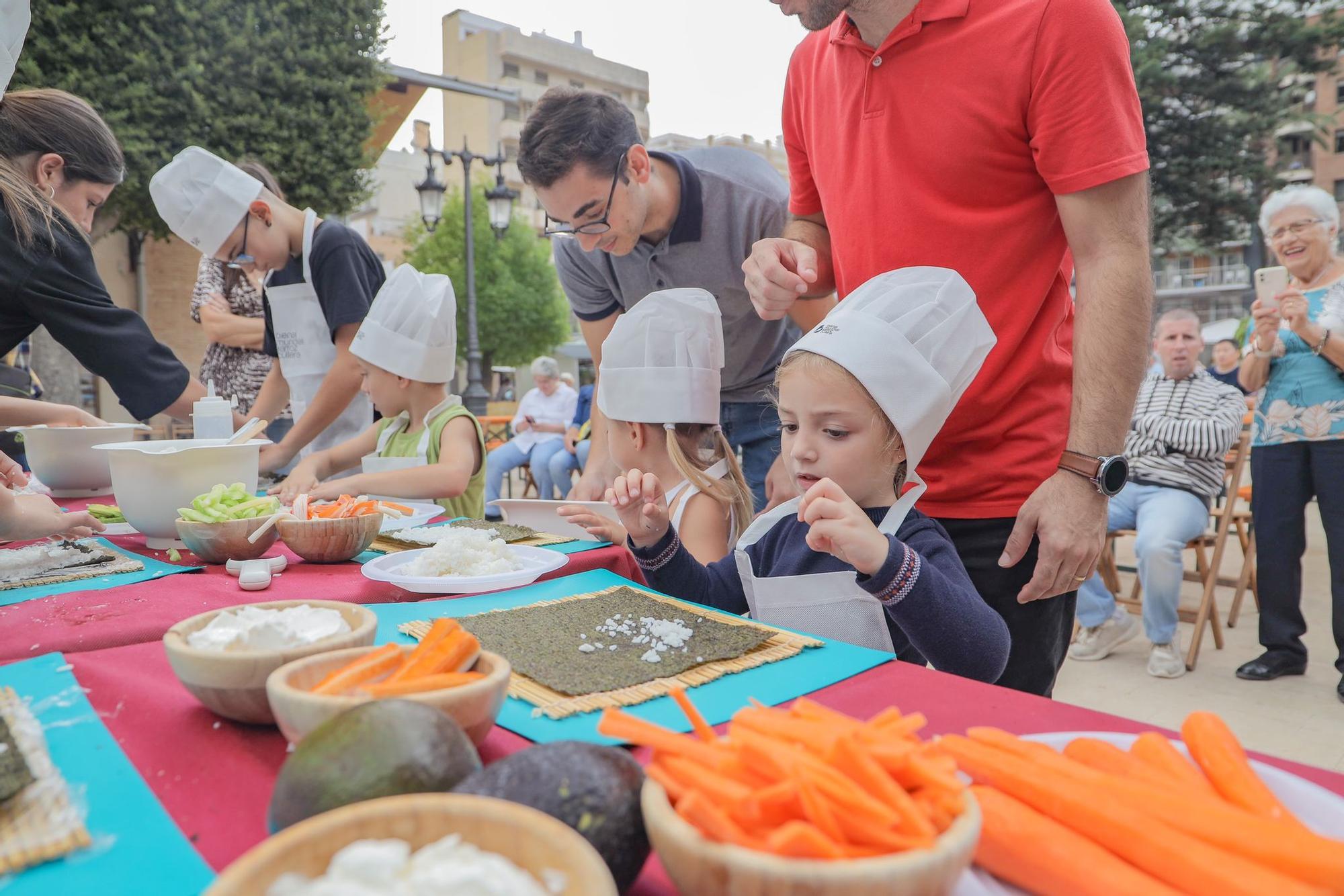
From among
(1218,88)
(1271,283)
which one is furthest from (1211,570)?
(1218,88)

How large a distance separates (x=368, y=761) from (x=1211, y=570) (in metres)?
4.85

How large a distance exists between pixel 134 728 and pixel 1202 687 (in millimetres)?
4424

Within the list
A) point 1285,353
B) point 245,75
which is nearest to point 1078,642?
point 1285,353

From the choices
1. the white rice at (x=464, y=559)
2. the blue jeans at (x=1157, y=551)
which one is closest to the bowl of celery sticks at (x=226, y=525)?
the white rice at (x=464, y=559)

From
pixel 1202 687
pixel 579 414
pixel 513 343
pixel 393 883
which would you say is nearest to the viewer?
pixel 393 883

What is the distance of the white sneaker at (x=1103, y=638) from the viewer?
14.7 feet

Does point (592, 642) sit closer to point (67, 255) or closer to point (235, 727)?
point (235, 727)

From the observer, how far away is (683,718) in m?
0.93

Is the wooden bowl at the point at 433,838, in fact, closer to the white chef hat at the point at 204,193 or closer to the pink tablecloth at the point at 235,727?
the pink tablecloth at the point at 235,727

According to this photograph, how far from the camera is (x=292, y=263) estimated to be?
3.29 metres

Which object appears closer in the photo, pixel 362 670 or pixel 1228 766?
pixel 1228 766

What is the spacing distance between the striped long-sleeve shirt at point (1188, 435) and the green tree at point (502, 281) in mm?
21370

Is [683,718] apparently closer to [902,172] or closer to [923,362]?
[923,362]

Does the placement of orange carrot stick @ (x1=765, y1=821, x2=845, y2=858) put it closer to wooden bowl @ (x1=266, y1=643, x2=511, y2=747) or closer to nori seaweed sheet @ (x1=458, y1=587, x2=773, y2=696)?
wooden bowl @ (x1=266, y1=643, x2=511, y2=747)
